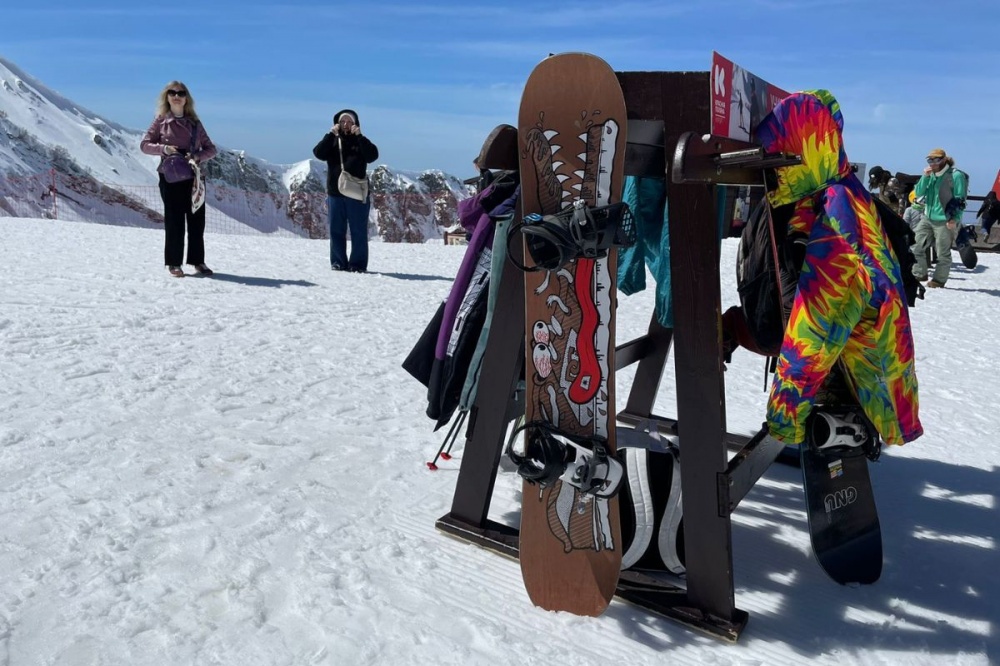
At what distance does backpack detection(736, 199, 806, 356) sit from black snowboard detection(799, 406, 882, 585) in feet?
0.98

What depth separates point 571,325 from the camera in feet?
6.98

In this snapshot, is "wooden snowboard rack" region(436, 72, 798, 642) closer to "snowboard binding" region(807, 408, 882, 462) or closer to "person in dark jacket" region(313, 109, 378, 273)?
"snowboard binding" region(807, 408, 882, 462)

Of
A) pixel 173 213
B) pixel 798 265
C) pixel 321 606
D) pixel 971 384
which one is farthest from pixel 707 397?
pixel 173 213

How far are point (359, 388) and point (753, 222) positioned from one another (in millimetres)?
2484

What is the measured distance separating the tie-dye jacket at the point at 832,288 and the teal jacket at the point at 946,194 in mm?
9379

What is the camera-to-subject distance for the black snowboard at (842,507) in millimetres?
2402

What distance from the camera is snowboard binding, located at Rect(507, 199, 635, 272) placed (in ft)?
6.39

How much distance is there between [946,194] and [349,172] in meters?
7.98

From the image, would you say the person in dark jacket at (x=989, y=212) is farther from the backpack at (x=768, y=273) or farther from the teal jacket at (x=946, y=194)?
the backpack at (x=768, y=273)

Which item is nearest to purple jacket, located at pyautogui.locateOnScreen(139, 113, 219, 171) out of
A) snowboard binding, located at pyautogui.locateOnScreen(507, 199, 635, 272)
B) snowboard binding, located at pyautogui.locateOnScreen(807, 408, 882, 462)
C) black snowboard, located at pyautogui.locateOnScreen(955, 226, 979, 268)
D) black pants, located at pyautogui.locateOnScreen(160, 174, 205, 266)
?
black pants, located at pyautogui.locateOnScreen(160, 174, 205, 266)

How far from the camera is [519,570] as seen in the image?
2.43 m

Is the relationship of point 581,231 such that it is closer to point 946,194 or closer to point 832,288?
point 832,288

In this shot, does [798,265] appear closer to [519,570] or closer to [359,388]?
[519,570]

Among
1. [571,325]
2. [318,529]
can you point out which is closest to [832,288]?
[571,325]
